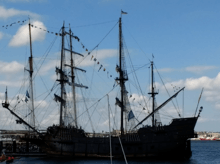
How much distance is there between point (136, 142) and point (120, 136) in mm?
3047

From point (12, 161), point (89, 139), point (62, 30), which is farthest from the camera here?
point (62, 30)

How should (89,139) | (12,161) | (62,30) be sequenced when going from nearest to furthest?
(12,161) < (89,139) < (62,30)

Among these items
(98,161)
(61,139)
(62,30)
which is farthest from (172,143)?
(62,30)

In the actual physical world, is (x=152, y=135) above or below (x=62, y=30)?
below

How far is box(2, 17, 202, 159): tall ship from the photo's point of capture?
64250 mm

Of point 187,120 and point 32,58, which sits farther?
point 32,58

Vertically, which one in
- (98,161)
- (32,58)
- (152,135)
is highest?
(32,58)

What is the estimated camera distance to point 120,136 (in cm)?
6650

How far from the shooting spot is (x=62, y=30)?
73625 mm

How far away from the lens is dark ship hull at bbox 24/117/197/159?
6400 cm

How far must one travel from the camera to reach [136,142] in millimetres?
65312

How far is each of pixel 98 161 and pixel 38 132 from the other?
15.1m

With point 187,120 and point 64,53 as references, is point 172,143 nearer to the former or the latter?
point 187,120

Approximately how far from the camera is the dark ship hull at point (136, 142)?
6400 cm
